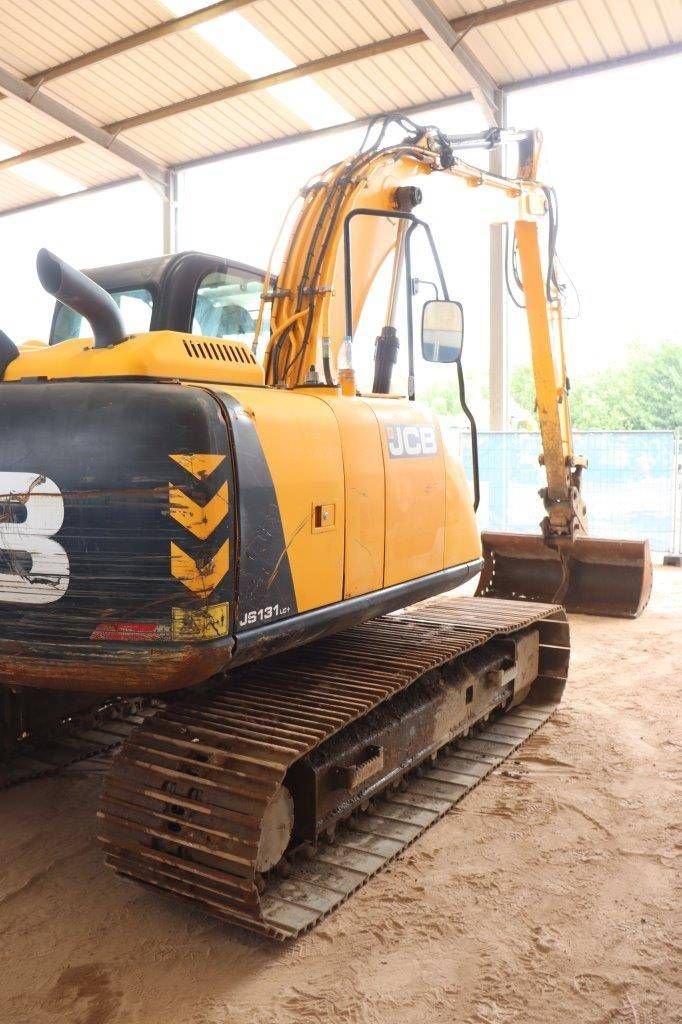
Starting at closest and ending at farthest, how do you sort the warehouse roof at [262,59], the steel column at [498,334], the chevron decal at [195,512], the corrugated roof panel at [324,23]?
the chevron decal at [195,512] < the warehouse roof at [262,59] < the corrugated roof panel at [324,23] < the steel column at [498,334]

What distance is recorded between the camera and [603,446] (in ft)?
34.2

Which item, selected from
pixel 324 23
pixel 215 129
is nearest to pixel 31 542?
pixel 324 23

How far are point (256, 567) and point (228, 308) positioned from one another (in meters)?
1.60

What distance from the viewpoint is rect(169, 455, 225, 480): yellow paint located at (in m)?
2.58

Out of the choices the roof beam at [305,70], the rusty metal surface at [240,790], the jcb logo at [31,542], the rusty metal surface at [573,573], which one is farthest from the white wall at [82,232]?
the jcb logo at [31,542]

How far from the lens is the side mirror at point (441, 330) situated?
362 centimetres

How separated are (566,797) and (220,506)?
2.10 meters

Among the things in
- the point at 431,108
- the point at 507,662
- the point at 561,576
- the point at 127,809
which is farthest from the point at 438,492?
the point at 431,108

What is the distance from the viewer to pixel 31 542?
267cm

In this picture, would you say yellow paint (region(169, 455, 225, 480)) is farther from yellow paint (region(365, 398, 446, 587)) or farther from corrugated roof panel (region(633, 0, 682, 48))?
corrugated roof panel (region(633, 0, 682, 48))

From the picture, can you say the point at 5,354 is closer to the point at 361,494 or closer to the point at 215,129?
the point at 361,494

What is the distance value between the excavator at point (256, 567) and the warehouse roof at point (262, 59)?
6.52 metres

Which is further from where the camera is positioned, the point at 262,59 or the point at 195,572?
the point at 262,59

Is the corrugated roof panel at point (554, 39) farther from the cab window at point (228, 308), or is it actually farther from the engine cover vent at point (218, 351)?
the engine cover vent at point (218, 351)
